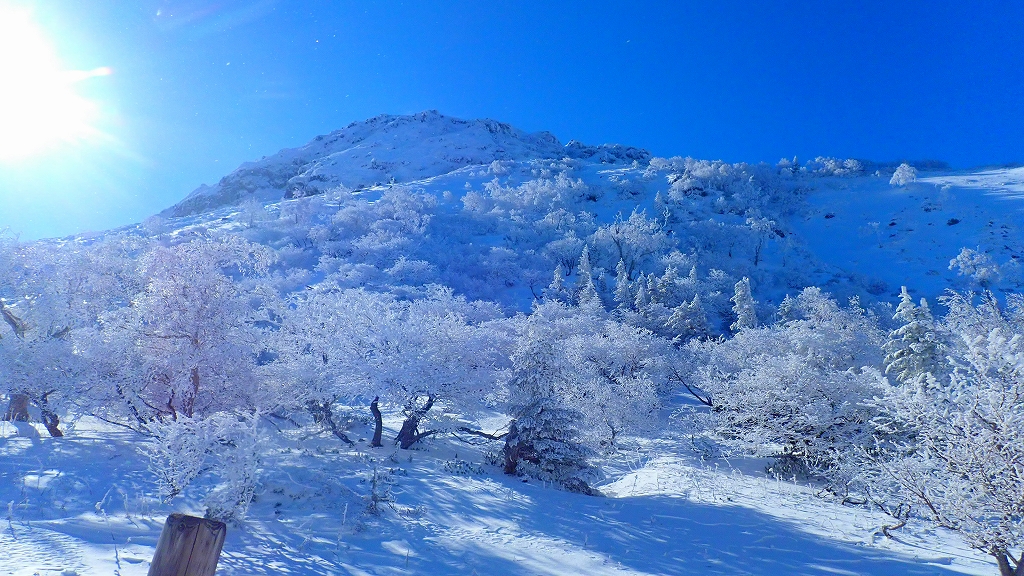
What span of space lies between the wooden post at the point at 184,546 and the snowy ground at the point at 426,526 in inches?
145

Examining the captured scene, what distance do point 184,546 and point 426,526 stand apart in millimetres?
7423

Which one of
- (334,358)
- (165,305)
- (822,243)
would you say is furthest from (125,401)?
(822,243)

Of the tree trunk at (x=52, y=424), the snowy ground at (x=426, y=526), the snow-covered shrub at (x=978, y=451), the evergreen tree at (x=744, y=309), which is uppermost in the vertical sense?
the evergreen tree at (x=744, y=309)

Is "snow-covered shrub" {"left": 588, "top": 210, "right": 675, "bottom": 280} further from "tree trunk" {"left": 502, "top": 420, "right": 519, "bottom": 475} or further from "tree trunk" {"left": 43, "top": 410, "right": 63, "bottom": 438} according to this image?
"tree trunk" {"left": 43, "top": 410, "right": 63, "bottom": 438}

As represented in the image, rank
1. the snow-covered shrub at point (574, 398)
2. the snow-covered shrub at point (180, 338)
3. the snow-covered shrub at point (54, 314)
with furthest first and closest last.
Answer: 1. the snow-covered shrub at point (574, 398)
2. the snow-covered shrub at point (54, 314)
3. the snow-covered shrub at point (180, 338)

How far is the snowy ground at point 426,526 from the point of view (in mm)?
7867

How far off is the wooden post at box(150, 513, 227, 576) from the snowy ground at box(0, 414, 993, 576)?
3692 mm

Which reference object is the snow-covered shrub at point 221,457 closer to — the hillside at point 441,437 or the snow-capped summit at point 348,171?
the hillside at point 441,437

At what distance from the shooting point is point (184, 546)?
3627 millimetres

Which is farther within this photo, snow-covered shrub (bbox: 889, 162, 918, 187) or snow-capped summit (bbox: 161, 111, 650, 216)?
snow-capped summit (bbox: 161, 111, 650, 216)

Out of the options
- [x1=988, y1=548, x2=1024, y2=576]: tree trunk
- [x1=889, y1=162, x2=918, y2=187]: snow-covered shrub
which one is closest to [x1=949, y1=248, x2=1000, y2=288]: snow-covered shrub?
[x1=889, y1=162, x2=918, y2=187]: snow-covered shrub

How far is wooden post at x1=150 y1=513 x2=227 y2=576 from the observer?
360 centimetres

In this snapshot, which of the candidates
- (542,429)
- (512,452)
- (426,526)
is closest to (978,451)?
(426,526)

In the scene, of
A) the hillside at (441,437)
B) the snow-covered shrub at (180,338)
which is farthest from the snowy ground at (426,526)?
the snow-covered shrub at (180,338)
